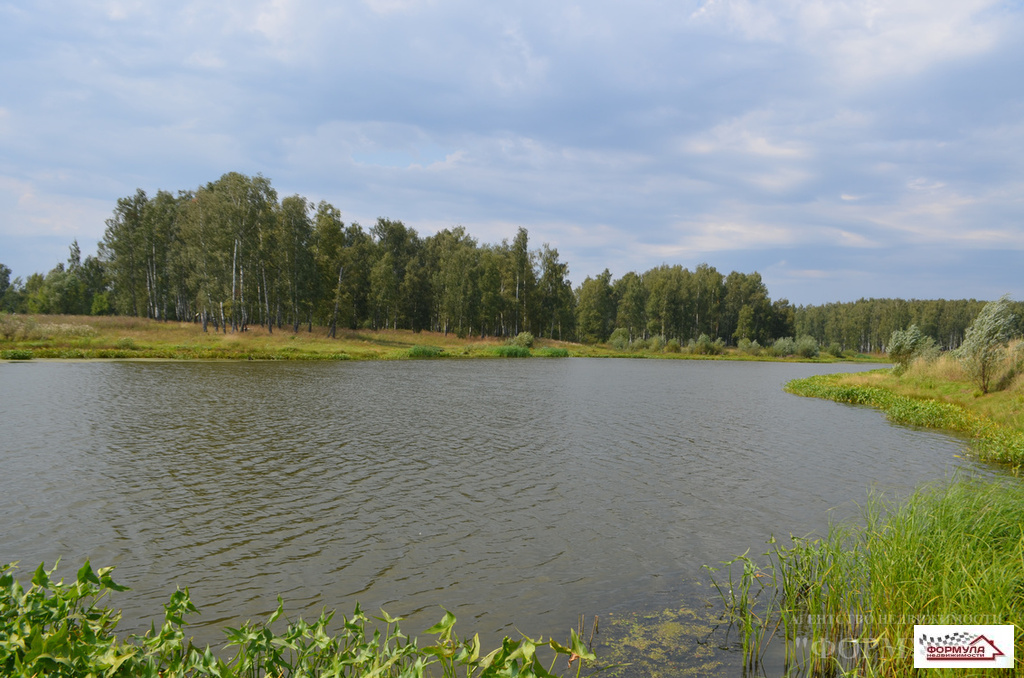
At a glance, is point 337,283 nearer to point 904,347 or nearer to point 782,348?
point 904,347

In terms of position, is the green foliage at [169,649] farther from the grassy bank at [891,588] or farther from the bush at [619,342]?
the bush at [619,342]

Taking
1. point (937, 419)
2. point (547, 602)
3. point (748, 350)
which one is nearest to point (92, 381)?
point (547, 602)

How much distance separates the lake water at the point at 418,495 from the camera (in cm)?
1000

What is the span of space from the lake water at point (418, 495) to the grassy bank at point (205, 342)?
3007cm

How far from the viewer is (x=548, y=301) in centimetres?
12075

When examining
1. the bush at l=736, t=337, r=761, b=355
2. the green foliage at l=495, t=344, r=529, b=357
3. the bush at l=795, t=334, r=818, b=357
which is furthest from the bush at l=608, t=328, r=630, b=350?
the bush at l=795, t=334, r=818, b=357

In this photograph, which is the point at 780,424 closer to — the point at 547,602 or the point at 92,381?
the point at 547,602

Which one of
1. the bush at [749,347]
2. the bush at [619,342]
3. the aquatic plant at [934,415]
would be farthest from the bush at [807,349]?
the aquatic plant at [934,415]

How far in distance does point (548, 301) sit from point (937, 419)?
308 feet

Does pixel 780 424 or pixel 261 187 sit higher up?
pixel 261 187

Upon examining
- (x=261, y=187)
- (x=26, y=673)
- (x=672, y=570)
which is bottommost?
(x=672, y=570)

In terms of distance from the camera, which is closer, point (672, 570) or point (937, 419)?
point (672, 570)

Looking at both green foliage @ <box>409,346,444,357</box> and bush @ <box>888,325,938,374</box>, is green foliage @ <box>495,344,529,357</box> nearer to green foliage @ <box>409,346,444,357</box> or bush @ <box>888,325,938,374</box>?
green foliage @ <box>409,346,444,357</box>

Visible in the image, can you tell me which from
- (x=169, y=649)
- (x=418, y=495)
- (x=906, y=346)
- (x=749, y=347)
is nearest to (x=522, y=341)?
(x=906, y=346)
